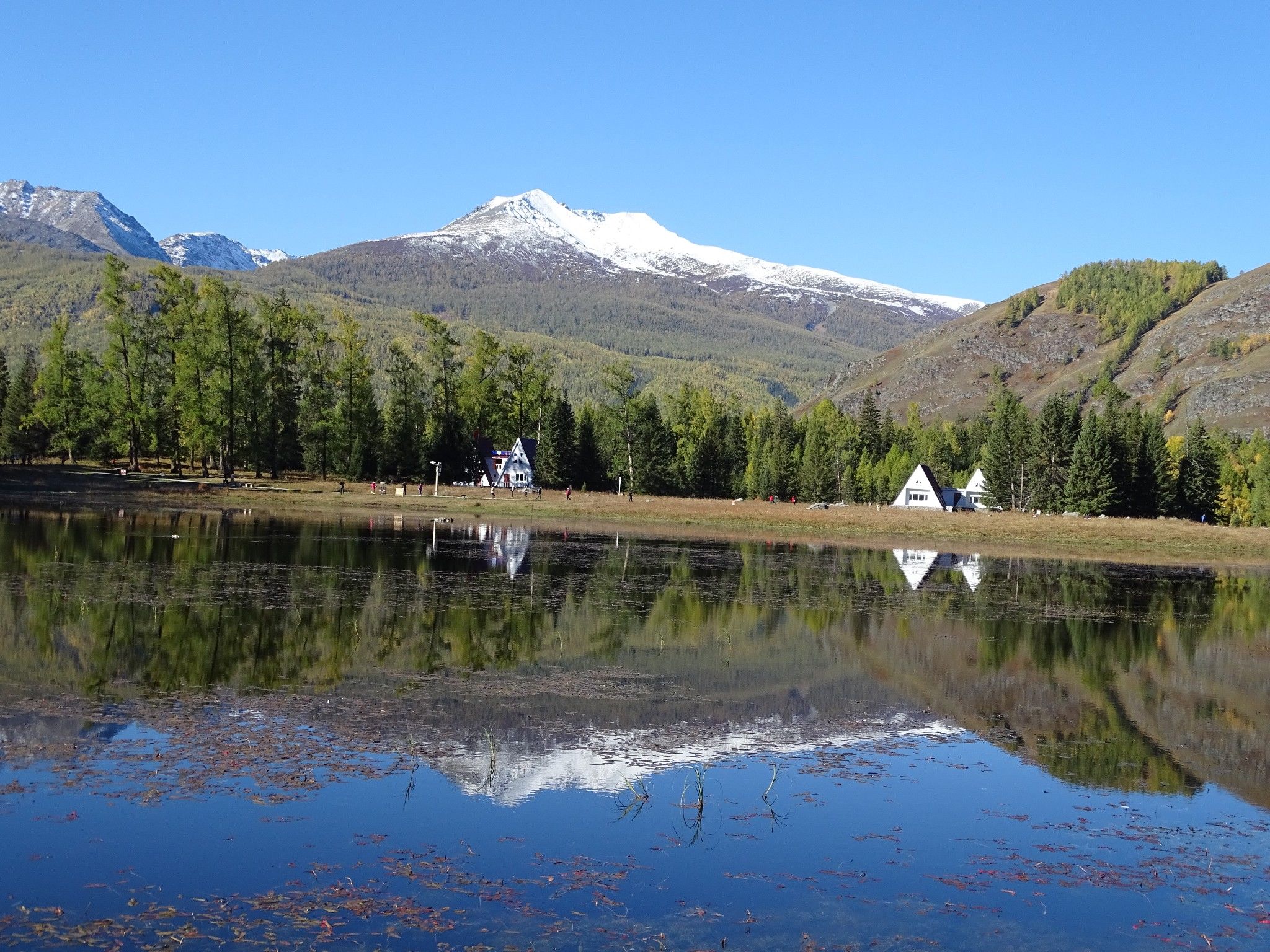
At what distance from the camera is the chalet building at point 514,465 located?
130000mm

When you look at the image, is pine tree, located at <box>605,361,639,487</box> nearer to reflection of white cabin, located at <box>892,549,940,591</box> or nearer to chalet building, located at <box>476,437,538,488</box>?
chalet building, located at <box>476,437,538,488</box>

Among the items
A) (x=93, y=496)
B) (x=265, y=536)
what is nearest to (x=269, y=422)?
(x=93, y=496)

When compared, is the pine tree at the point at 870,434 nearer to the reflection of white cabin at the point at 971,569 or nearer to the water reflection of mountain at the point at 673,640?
the reflection of white cabin at the point at 971,569

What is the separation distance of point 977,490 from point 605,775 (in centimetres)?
13557

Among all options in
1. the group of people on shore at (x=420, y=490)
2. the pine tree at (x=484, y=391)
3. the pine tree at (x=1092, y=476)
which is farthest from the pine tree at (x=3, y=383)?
the pine tree at (x=1092, y=476)

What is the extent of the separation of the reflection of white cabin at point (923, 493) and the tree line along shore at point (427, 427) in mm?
5807

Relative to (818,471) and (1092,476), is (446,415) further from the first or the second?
(1092,476)

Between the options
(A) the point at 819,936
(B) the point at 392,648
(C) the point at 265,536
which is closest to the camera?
(A) the point at 819,936

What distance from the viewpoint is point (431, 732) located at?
61.1 feet

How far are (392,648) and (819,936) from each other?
52.2 feet

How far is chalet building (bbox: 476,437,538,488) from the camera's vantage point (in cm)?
13000

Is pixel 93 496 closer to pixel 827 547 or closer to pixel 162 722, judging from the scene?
pixel 827 547

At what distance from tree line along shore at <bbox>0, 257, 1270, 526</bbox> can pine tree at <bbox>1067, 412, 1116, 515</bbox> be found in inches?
6.3

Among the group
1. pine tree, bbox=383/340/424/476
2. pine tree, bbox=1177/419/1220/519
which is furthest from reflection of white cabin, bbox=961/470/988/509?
pine tree, bbox=383/340/424/476
